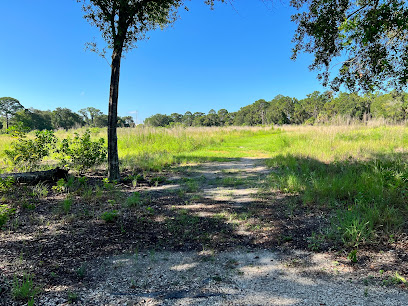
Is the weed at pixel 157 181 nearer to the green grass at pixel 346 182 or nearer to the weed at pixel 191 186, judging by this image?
the green grass at pixel 346 182

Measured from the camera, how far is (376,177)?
4.11 meters

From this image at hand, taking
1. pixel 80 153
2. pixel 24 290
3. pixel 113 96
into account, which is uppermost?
pixel 113 96

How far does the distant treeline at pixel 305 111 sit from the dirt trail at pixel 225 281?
13795 mm

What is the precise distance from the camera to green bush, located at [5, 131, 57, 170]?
17.3ft

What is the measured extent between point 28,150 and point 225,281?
5677mm

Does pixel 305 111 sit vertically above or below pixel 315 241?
above

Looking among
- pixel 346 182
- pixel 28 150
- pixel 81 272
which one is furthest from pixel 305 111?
pixel 81 272

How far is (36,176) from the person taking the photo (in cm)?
462

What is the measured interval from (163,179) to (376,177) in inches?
177

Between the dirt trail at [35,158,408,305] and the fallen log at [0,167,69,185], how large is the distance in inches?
135

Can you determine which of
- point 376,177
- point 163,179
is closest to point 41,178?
point 163,179

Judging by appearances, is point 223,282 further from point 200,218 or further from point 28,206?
point 28,206

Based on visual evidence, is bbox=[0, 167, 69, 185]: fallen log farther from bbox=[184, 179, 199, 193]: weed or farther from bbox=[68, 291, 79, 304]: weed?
bbox=[68, 291, 79, 304]: weed

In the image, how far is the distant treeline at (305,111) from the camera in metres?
32.2
